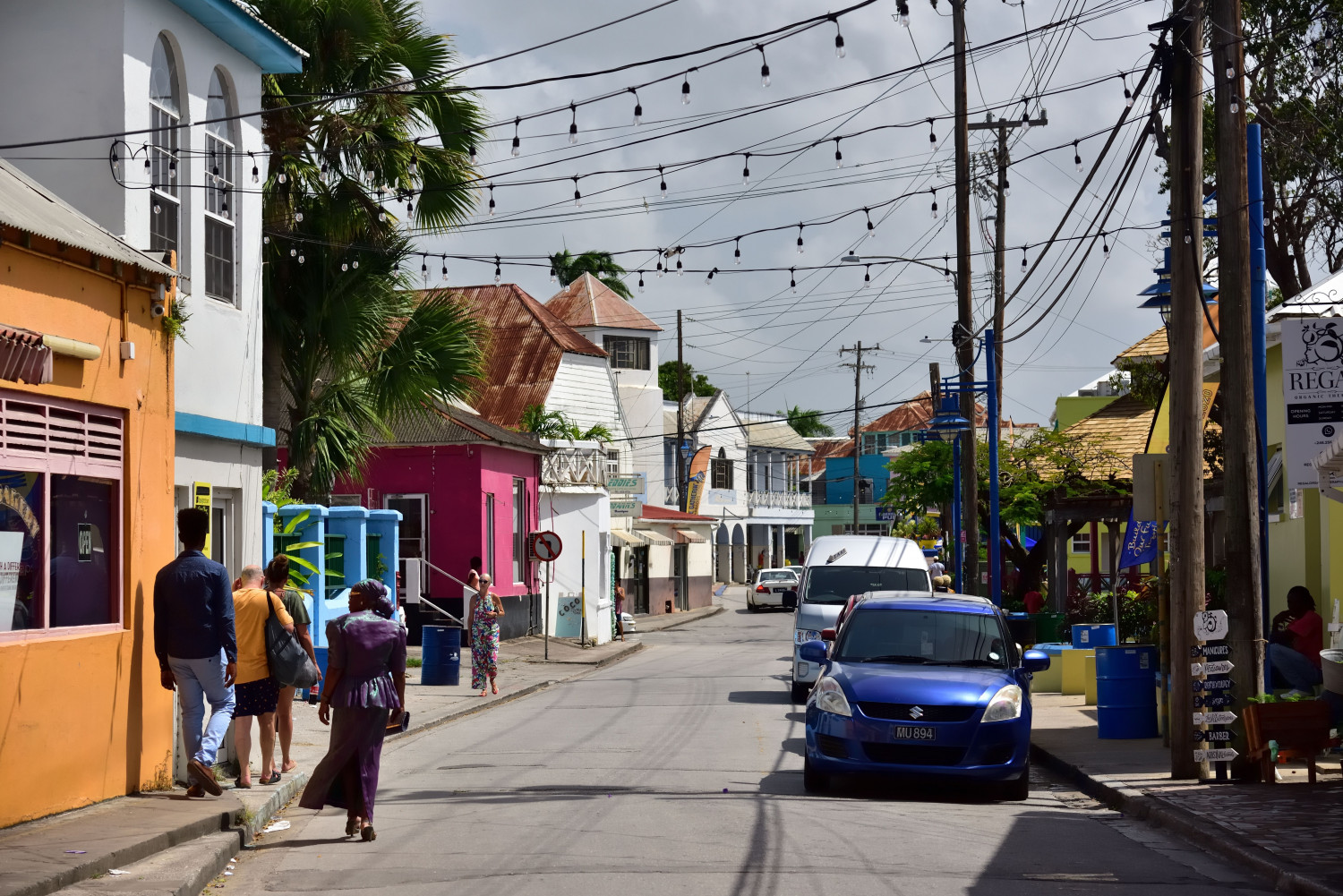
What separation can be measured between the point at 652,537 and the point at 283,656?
4537 cm

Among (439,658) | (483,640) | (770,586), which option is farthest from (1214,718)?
(770,586)

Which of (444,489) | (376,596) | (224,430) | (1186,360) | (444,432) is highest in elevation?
(444,432)

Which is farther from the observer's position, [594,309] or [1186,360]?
[594,309]

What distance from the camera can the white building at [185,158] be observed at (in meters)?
12.6

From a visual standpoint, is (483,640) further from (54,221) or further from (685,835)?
(685,835)

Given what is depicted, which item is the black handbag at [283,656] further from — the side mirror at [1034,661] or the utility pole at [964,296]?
the utility pole at [964,296]

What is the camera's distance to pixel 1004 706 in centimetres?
1196

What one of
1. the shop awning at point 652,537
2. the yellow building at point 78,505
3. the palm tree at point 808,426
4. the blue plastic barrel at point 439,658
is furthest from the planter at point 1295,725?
the palm tree at point 808,426

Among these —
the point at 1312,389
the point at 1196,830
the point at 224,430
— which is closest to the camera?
the point at 1196,830

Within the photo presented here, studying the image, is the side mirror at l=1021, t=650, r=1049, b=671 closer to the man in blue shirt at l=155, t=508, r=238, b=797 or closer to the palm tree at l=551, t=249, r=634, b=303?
the man in blue shirt at l=155, t=508, r=238, b=797

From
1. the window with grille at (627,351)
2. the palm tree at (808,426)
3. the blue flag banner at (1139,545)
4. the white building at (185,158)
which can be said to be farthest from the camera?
the palm tree at (808,426)

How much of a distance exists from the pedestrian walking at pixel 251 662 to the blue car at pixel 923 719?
426cm

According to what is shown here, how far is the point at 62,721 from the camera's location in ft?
32.0

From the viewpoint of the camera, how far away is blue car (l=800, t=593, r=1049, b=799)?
11.7 metres
